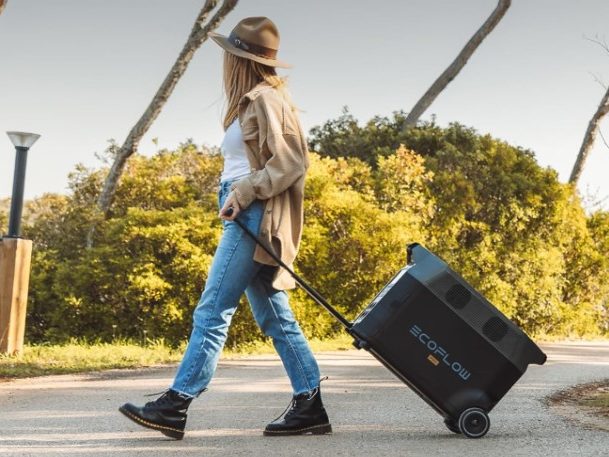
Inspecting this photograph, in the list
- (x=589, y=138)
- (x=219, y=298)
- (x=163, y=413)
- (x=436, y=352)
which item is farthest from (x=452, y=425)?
(x=589, y=138)

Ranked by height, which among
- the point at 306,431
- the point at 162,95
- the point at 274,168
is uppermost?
the point at 274,168

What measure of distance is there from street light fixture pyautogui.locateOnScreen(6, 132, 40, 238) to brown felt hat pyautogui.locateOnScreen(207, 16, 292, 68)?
5304mm

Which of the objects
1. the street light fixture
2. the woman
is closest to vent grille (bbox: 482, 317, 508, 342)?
the woman

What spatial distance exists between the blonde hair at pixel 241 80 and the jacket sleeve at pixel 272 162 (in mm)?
164

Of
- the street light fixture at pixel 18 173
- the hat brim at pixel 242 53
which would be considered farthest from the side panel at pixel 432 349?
the street light fixture at pixel 18 173

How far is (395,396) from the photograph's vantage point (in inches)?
275

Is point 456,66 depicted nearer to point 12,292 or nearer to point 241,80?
point 12,292

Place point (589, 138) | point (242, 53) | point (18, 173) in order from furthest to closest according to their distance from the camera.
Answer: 1. point (589, 138)
2. point (18, 173)
3. point (242, 53)

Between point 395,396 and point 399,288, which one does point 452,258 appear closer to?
point 395,396

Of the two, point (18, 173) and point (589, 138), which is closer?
point (18, 173)

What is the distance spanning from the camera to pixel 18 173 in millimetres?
9914

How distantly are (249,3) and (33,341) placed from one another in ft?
21.9

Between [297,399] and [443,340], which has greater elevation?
[443,340]

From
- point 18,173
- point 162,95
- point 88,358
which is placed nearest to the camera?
point 88,358
